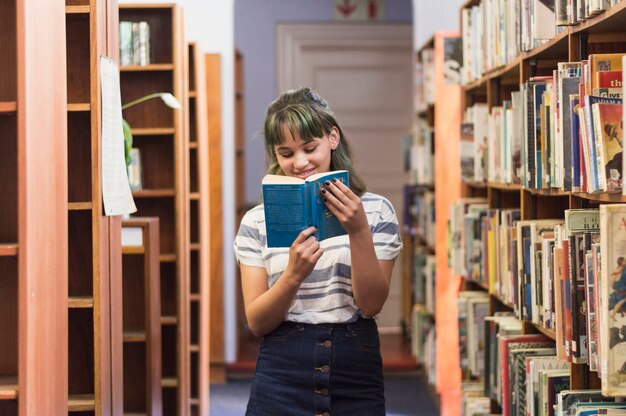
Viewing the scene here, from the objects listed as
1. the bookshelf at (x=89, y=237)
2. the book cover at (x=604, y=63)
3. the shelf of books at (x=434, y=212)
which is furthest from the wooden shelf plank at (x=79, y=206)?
the shelf of books at (x=434, y=212)

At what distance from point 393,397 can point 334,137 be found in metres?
3.82

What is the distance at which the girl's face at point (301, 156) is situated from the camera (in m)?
2.35

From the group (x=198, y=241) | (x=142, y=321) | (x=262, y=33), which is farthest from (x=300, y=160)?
(x=262, y=33)

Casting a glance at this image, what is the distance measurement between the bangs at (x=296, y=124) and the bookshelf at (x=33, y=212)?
561 millimetres

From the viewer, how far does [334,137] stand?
2.44 meters

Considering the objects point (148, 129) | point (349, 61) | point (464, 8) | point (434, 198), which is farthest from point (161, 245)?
point (349, 61)

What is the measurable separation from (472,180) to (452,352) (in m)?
1.60

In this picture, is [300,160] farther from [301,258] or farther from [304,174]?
A: [301,258]

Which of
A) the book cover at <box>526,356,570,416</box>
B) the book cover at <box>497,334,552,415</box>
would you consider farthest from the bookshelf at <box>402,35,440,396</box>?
the book cover at <box>526,356,570,416</box>

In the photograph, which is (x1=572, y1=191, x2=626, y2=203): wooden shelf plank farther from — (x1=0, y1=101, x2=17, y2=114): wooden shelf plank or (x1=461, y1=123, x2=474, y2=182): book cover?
(x1=461, y1=123, x2=474, y2=182): book cover

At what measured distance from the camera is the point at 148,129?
16.6ft

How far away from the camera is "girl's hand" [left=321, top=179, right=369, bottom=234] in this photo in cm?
226

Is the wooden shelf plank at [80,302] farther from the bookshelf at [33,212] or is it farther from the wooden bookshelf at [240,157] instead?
the wooden bookshelf at [240,157]

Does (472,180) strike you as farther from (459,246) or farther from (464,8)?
(464,8)
